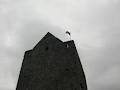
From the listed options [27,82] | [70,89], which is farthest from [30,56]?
[70,89]

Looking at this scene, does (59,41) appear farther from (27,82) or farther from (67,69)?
(27,82)

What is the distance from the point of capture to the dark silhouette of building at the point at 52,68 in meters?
27.3

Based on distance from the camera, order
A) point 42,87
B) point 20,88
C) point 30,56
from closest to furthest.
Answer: point 42,87 < point 20,88 < point 30,56

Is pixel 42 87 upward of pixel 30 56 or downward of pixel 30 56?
downward

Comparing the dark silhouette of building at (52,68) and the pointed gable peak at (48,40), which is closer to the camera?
the dark silhouette of building at (52,68)

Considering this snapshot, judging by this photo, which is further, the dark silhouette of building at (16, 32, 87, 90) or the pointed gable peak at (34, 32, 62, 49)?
the pointed gable peak at (34, 32, 62, 49)

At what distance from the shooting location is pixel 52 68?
29.0m

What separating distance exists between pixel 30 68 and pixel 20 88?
340 cm

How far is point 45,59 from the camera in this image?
3041 cm

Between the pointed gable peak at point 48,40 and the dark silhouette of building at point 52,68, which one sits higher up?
the pointed gable peak at point 48,40

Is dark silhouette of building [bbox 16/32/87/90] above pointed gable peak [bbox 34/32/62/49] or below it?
below

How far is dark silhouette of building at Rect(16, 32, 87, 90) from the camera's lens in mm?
27328

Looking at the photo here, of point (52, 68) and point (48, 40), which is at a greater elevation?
point (48, 40)

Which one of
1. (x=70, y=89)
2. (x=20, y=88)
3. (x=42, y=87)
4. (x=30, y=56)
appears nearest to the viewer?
(x=70, y=89)
